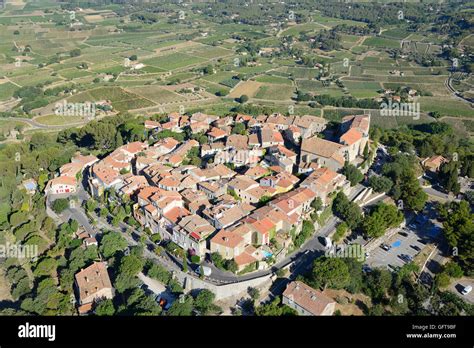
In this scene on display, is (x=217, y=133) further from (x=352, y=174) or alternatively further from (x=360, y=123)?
(x=352, y=174)

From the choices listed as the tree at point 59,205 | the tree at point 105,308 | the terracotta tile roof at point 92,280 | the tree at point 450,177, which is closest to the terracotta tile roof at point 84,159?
the tree at point 59,205

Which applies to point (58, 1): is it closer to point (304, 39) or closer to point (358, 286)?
point (304, 39)

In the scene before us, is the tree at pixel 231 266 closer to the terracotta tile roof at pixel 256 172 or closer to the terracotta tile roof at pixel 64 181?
the terracotta tile roof at pixel 256 172

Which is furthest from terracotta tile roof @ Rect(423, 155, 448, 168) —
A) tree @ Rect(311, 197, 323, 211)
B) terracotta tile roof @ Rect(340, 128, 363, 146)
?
tree @ Rect(311, 197, 323, 211)

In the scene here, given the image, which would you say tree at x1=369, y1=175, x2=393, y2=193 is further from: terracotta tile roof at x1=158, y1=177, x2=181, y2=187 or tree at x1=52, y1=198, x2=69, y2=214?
tree at x1=52, y1=198, x2=69, y2=214

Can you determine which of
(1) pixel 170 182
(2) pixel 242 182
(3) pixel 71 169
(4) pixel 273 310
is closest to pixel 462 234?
(4) pixel 273 310

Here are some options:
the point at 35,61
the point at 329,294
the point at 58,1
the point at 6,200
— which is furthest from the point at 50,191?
the point at 58,1

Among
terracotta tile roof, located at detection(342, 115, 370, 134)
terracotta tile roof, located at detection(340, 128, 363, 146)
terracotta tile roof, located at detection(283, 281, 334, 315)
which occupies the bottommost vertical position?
terracotta tile roof, located at detection(283, 281, 334, 315)
